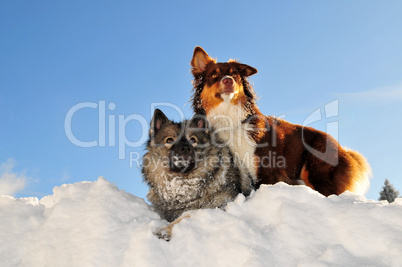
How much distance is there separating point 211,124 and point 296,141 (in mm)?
1350

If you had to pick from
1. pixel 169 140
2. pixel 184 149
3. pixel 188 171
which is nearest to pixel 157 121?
pixel 169 140

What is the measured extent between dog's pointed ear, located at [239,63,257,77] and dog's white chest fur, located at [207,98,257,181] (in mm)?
624

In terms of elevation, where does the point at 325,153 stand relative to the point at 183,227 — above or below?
above

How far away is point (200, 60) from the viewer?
4.99 meters

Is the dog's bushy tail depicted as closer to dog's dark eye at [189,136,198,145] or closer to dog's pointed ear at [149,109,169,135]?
dog's dark eye at [189,136,198,145]

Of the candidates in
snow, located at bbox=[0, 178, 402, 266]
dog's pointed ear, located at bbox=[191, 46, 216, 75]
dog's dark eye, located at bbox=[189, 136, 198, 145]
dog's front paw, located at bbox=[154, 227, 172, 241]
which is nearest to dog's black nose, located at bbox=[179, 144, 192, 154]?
dog's dark eye, located at bbox=[189, 136, 198, 145]

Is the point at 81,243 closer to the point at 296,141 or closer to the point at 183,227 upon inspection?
the point at 183,227

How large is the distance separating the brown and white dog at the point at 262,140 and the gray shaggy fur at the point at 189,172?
0.84 feet

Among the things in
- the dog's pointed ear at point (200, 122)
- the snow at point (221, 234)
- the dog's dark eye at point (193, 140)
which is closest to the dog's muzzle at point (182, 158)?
the dog's dark eye at point (193, 140)

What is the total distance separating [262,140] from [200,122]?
3.09 feet

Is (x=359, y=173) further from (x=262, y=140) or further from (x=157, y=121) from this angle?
(x=157, y=121)

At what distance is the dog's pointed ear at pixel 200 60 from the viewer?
16.3ft

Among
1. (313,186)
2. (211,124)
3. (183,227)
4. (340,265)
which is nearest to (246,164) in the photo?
(211,124)

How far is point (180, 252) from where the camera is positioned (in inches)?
118
